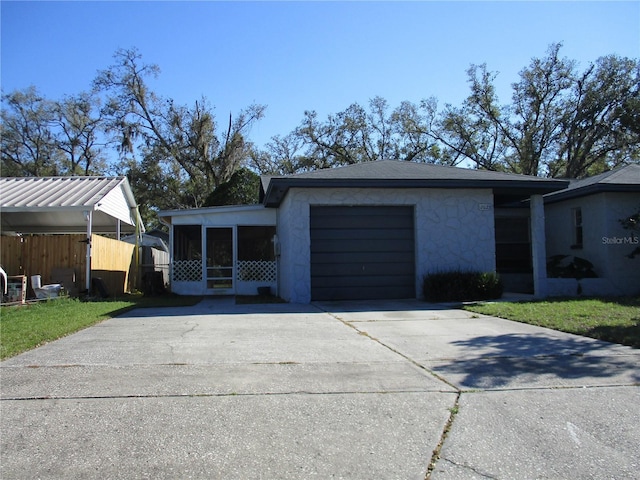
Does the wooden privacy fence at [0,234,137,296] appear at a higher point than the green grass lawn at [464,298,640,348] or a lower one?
higher

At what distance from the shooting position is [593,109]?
30.8 metres

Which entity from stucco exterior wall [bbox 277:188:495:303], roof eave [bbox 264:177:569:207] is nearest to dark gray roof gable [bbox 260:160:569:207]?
roof eave [bbox 264:177:569:207]

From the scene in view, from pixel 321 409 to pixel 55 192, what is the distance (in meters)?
15.5

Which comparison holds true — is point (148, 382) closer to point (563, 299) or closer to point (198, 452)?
point (198, 452)

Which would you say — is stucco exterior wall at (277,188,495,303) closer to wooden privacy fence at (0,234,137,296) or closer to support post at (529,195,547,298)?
support post at (529,195,547,298)

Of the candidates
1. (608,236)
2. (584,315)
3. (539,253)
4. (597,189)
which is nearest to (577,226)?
(608,236)

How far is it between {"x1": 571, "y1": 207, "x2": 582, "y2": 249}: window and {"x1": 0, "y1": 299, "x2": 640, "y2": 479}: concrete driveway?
973 centimetres

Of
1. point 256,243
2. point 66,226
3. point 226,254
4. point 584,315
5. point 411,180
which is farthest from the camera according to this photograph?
point 66,226

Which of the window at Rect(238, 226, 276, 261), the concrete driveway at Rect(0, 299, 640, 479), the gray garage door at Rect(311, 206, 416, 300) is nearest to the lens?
the concrete driveway at Rect(0, 299, 640, 479)

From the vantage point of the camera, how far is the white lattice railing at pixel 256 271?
1673 centimetres

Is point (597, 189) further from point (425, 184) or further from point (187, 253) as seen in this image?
point (187, 253)

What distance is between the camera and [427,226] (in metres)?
13.4

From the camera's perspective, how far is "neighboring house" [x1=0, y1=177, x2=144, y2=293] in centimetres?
Result: 1444

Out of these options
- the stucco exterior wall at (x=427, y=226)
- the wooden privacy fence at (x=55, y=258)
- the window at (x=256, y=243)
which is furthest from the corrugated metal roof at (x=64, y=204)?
Answer: the stucco exterior wall at (x=427, y=226)
